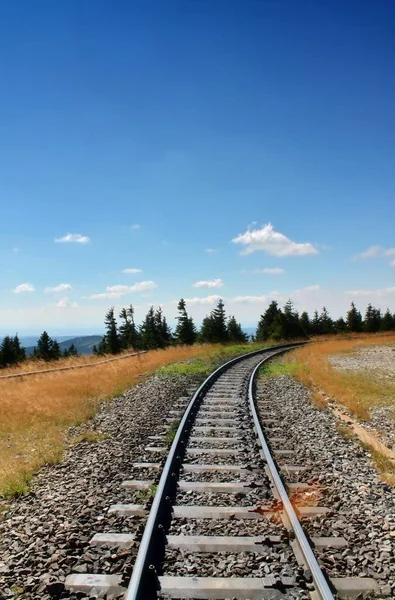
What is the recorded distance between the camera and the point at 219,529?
4.79 metres

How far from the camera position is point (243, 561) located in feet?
13.5

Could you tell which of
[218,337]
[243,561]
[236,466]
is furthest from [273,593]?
[218,337]

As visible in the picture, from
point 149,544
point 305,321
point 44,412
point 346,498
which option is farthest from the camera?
point 305,321

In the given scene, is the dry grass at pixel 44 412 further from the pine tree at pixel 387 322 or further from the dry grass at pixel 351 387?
the pine tree at pixel 387 322

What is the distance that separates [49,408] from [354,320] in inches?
2666

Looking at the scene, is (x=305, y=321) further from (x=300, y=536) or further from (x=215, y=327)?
(x=300, y=536)

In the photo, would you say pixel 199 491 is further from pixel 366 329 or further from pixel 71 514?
pixel 366 329

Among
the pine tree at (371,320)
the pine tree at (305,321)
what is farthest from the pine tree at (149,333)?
the pine tree at (371,320)

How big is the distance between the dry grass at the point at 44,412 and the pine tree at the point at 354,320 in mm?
58560

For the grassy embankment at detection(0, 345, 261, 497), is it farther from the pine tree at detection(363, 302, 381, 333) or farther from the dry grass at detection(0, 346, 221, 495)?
the pine tree at detection(363, 302, 381, 333)

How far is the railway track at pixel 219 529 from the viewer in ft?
12.3

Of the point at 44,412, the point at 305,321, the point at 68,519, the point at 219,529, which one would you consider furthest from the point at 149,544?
the point at 305,321

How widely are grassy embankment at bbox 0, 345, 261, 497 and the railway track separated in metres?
1.81

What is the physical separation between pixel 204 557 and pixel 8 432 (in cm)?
696
